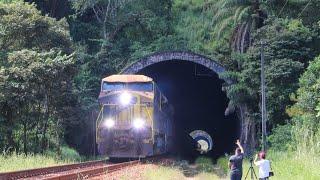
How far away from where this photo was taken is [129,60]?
3666cm

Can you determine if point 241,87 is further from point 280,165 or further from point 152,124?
point 280,165

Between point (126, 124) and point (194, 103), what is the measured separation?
23098 mm

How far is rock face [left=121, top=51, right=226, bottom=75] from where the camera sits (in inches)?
1214

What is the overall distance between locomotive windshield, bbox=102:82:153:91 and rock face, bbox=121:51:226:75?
277 inches

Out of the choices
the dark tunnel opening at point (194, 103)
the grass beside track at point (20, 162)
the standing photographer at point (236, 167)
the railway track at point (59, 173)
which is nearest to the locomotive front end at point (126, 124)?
the railway track at point (59, 173)

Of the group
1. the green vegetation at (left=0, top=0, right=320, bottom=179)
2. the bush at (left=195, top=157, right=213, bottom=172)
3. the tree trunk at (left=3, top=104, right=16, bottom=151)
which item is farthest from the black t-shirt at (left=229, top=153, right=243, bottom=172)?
the tree trunk at (left=3, top=104, right=16, bottom=151)

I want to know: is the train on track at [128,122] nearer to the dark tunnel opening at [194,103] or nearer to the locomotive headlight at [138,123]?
the locomotive headlight at [138,123]

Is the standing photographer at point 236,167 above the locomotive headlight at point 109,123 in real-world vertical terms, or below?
below

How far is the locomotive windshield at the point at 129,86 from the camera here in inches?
942

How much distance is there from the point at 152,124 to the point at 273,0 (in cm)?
1116

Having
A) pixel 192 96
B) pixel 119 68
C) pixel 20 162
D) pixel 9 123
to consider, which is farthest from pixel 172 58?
pixel 20 162

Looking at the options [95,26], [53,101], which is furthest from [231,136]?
[53,101]

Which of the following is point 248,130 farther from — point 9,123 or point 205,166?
point 9,123

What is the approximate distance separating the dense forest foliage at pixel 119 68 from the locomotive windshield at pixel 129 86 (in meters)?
2.39
